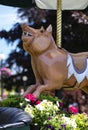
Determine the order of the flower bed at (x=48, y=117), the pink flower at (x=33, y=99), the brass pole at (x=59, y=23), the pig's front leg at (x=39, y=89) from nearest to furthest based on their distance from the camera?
the flower bed at (x=48, y=117), the pink flower at (x=33, y=99), the pig's front leg at (x=39, y=89), the brass pole at (x=59, y=23)

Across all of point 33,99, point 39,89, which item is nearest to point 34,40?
point 39,89

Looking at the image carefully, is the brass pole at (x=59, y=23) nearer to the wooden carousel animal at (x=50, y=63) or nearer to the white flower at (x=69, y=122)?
the wooden carousel animal at (x=50, y=63)

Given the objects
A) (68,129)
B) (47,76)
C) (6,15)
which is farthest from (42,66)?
(6,15)

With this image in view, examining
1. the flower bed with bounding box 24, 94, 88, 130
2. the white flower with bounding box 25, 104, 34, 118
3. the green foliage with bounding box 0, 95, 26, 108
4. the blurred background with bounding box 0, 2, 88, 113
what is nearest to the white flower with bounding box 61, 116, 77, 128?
the flower bed with bounding box 24, 94, 88, 130

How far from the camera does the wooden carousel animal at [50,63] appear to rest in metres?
5.20

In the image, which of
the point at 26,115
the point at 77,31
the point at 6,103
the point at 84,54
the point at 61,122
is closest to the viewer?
the point at 26,115

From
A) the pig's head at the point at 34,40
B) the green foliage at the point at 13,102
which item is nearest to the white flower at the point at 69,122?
the green foliage at the point at 13,102

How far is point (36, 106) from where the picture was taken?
4695 mm

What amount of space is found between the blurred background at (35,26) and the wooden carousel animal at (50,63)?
3.09 meters

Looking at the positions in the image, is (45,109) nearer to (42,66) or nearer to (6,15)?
(42,66)

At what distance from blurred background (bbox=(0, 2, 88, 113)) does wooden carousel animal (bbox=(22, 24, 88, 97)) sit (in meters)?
3.09

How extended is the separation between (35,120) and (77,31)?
4309 mm

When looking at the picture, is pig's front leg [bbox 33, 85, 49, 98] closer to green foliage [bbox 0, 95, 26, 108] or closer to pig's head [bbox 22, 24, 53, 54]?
green foliage [bbox 0, 95, 26, 108]

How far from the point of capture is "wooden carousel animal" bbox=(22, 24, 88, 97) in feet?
17.1
